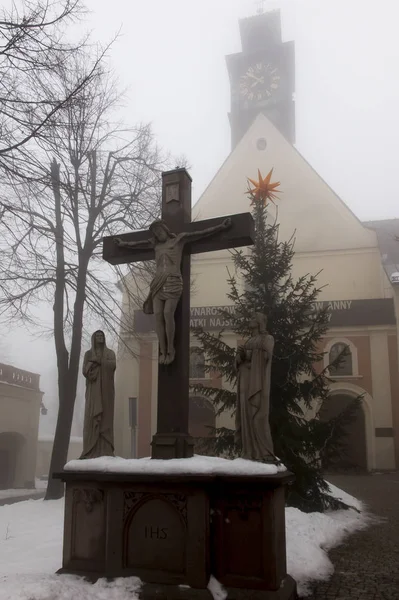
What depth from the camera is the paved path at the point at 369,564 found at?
18.1ft

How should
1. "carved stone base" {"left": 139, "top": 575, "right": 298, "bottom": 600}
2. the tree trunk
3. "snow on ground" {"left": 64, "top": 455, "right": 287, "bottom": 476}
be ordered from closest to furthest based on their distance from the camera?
"carved stone base" {"left": 139, "top": 575, "right": 298, "bottom": 600}
"snow on ground" {"left": 64, "top": 455, "right": 287, "bottom": 476}
the tree trunk

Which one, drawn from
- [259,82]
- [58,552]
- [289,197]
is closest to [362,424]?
[289,197]

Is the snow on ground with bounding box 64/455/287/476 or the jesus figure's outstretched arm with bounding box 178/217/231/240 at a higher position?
the jesus figure's outstretched arm with bounding box 178/217/231/240

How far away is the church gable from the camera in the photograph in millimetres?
25562

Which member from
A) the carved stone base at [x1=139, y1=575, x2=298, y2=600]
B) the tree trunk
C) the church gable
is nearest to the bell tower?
the church gable

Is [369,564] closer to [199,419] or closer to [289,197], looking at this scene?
[199,419]

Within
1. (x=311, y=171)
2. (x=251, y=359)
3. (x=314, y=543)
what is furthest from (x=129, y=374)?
(x=251, y=359)

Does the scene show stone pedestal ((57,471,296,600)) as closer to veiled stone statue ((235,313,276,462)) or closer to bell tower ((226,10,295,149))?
veiled stone statue ((235,313,276,462))

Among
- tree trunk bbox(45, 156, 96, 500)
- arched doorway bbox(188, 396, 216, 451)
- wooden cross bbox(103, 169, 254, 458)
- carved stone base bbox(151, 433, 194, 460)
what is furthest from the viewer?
arched doorway bbox(188, 396, 216, 451)

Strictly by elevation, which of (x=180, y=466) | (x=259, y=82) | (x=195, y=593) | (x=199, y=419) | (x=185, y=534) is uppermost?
(x=259, y=82)

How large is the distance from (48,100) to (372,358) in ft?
60.9

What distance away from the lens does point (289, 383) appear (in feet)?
36.0

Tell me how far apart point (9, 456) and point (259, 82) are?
28497 millimetres

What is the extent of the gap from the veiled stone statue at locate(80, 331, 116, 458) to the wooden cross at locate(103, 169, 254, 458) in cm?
56
